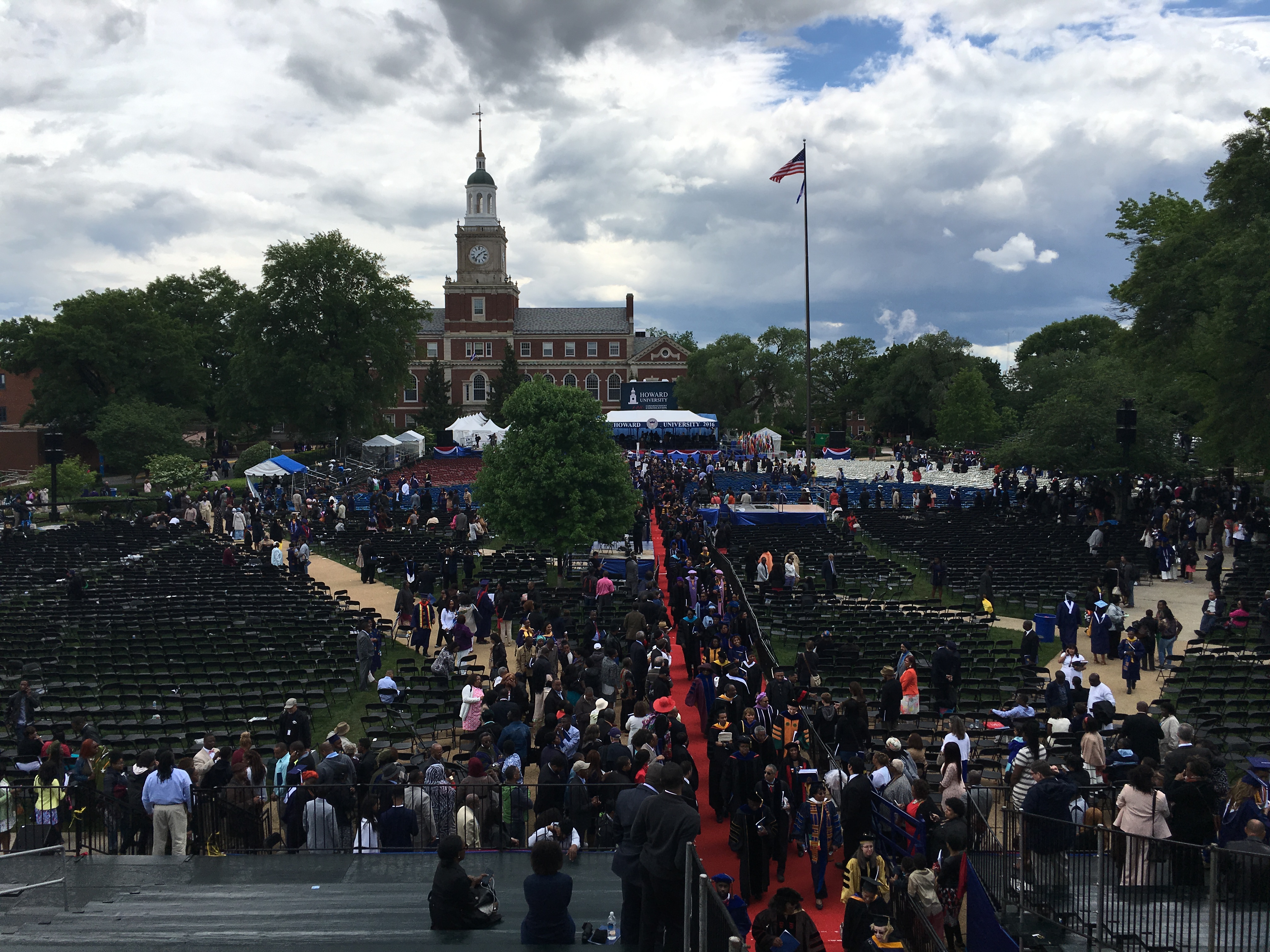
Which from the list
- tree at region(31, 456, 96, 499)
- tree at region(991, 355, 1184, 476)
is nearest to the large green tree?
tree at region(991, 355, 1184, 476)

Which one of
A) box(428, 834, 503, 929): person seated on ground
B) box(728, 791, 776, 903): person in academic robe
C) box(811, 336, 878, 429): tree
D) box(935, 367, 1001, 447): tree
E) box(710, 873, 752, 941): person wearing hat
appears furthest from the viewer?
box(811, 336, 878, 429): tree

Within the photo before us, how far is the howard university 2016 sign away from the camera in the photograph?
68938 mm

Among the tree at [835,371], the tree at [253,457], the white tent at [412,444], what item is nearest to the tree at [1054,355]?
the tree at [835,371]

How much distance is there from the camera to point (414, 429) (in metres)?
71.5

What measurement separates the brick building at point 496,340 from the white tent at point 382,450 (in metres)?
31.4

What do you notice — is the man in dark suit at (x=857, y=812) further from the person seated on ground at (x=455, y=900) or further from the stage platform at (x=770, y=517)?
the stage platform at (x=770, y=517)

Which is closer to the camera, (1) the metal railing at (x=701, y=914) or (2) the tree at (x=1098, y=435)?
(1) the metal railing at (x=701, y=914)

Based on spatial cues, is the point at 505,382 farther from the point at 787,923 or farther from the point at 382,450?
the point at 787,923

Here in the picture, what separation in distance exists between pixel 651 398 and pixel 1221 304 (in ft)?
148

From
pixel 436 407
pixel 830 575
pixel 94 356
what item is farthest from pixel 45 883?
pixel 436 407

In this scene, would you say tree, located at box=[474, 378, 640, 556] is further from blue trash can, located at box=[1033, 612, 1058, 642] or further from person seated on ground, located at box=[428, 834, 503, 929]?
person seated on ground, located at box=[428, 834, 503, 929]

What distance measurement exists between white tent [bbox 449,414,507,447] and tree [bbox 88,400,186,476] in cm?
1578

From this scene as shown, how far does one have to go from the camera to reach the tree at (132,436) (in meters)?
51.8

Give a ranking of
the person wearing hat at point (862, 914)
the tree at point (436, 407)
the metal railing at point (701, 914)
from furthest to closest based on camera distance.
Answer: the tree at point (436, 407)
the person wearing hat at point (862, 914)
the metal railing at point (701, 914)
